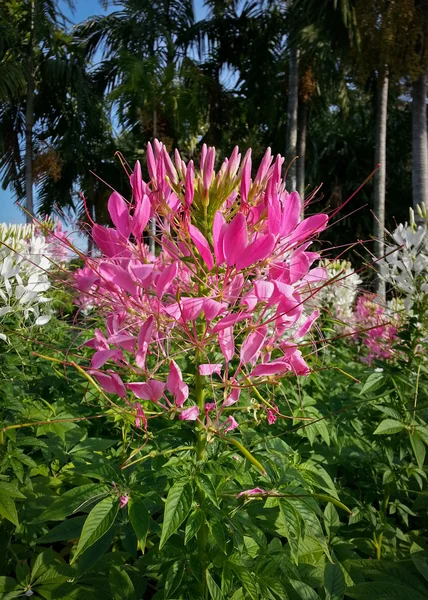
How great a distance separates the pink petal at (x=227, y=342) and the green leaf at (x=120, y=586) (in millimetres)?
700

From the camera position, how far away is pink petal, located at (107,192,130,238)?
0.95m

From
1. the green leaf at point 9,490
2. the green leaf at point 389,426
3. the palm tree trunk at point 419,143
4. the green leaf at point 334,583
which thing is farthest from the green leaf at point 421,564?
the palm tree trunk at point 419,143

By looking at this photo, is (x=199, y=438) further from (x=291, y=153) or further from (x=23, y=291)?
(x=291, y=153)

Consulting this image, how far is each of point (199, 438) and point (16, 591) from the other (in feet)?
2.36

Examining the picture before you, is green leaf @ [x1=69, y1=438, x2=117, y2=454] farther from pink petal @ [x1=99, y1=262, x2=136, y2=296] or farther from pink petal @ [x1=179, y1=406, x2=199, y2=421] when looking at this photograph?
pink petal @ [x1=99, y1=262, x2=136, y2=296]

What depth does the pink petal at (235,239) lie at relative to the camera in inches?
33.0

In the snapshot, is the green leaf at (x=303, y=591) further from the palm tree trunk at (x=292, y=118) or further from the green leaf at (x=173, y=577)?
the palm tree trunk at (x=292, y=118)

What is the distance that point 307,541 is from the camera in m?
1.47

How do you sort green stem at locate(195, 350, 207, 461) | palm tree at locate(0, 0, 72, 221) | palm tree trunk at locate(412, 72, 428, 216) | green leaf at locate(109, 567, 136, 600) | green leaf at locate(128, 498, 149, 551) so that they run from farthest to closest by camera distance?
palm tree at locate(0, 0, 72, 221) → palm tree trunk at locate(412, 72, 428, 216) → green leaf at locate(109, 567, 136, 600) → green stem at locate(195, 350, 207, 461) → green leaf at locate(128, 498, 149, 551)

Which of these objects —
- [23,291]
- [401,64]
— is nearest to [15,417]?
[23,291]

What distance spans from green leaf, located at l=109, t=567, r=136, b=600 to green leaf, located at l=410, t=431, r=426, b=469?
984 mm

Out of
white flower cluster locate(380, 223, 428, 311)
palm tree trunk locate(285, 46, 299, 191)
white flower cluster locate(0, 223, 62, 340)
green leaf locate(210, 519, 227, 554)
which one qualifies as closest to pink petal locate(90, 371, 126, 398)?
green leaf locate(210, 519, 227, 554)

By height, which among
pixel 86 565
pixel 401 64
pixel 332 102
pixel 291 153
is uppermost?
pixel 332 102

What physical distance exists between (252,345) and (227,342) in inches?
2.0
